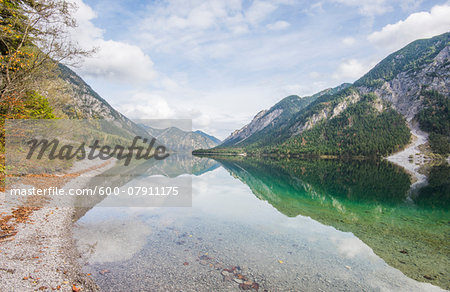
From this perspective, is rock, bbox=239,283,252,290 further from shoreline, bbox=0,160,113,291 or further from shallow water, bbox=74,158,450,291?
shoreline, bbox=0,160,113,291

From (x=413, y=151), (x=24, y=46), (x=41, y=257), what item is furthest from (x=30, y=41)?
(x=413, y=151)

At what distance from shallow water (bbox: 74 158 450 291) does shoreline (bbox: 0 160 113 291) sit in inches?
26.9

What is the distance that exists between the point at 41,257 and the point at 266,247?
429 inches

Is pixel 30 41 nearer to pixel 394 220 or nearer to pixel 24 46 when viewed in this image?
pixel 24 46

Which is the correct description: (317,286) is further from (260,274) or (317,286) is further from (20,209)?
(20,209)

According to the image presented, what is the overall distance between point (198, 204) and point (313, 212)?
12.0m

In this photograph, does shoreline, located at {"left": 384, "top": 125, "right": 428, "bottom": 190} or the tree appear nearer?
the tree

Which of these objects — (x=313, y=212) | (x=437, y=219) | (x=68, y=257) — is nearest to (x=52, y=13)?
(x=68, y=257)

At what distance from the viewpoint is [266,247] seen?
44.3 ft

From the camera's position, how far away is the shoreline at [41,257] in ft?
25.2

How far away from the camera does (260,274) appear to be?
33.6 ft

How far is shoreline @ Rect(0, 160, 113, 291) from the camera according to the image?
770 cm

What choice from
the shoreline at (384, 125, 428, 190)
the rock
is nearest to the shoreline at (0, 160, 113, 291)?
the rock

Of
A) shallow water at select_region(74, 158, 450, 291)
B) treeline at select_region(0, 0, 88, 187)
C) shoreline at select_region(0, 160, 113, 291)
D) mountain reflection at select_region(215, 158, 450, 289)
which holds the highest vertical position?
treeline at select_region(0, 0, 88, 187)
